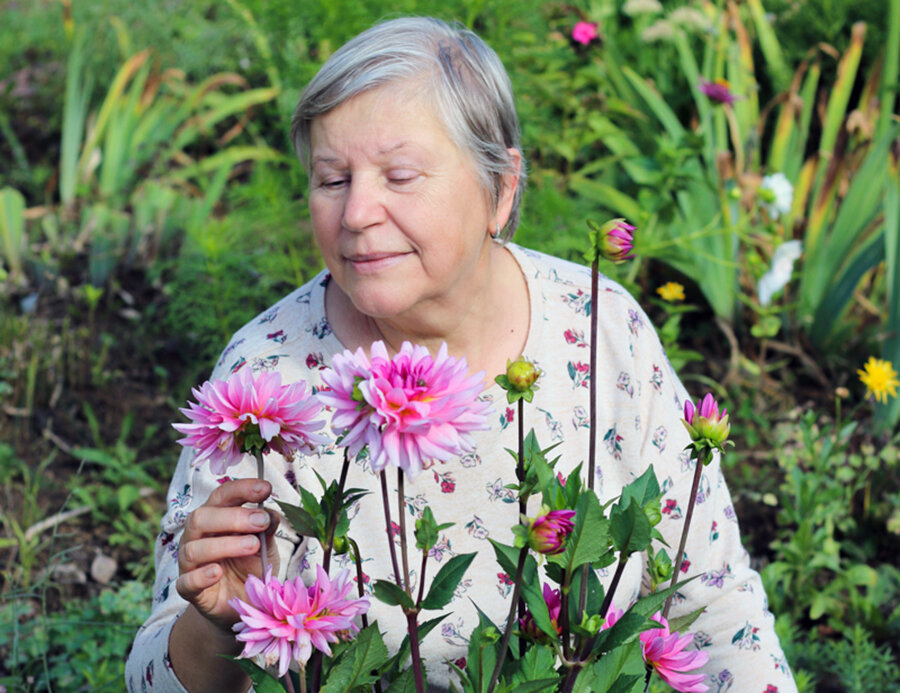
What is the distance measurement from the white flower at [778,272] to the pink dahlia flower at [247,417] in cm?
220

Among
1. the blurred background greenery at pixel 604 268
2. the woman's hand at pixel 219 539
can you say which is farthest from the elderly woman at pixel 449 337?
the blurred background greenery at pixel 604 268

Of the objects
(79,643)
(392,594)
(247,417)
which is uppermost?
(247,417)

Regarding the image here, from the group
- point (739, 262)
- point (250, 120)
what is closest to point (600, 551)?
point (739, 262)

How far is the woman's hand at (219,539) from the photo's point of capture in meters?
0.92

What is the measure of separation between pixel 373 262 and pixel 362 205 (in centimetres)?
8

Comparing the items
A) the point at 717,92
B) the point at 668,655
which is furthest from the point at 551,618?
the point at 717,92

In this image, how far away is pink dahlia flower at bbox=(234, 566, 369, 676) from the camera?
0.77 metres

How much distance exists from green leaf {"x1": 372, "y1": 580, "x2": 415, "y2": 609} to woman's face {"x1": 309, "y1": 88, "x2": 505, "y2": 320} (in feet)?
1.90

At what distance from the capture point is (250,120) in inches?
163

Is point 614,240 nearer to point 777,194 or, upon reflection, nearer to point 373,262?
point 373,262

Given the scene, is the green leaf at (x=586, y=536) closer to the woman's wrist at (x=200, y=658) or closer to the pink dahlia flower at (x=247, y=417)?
the pink dahlia flower at (x=247, y=417)

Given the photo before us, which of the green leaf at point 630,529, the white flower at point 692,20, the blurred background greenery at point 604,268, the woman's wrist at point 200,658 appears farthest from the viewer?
the white flower at point 692,20

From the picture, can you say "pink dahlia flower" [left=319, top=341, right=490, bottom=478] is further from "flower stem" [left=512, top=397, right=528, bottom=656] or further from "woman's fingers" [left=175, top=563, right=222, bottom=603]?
"woman's fingers" [left=175, top=563, right=222, bottom=603]

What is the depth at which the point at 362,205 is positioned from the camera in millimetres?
1244
